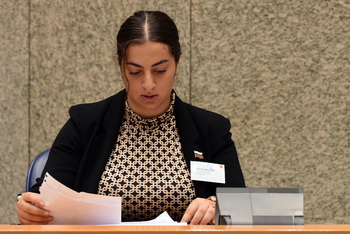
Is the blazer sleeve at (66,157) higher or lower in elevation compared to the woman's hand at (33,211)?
higher

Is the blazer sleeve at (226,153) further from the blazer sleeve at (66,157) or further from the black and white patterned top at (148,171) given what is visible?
the blazer sleeve at (66,157)

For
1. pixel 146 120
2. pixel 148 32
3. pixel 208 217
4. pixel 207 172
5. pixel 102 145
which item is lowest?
pixel 208 217

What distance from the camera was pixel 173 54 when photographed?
172 centimetres

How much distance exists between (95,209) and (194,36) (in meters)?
1.82

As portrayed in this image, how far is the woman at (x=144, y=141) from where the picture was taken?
164 cm

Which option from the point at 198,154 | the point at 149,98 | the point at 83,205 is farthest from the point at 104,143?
the point at 83,205

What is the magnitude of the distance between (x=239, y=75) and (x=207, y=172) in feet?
3.91

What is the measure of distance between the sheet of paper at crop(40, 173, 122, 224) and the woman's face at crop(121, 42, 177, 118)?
633 millimetres

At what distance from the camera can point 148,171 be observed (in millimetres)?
1697

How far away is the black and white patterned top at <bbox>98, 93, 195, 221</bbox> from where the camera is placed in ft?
5.35

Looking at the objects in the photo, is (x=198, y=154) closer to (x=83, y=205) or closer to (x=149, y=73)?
(x=149, y=73)

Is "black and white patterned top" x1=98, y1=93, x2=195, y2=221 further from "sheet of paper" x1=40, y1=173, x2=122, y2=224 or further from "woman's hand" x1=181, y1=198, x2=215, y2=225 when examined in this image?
"sheet of paper" x1=40, y1=173, x2=122, y2=224

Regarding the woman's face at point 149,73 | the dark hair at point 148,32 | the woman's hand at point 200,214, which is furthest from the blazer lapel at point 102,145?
the woman's hand at point 200,214

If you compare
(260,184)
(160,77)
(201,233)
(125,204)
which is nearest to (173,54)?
(160,77)
